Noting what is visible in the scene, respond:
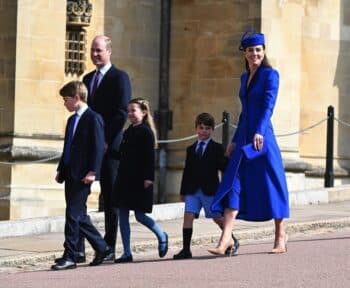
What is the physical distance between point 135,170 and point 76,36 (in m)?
6.96

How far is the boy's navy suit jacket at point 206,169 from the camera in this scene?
452 inches

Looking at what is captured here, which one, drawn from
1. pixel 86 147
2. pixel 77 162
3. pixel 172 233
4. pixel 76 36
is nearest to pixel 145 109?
pixel 86 147

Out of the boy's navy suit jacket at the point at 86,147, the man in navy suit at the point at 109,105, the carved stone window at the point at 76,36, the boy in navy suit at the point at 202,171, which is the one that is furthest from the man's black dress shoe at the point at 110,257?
the carved stone window at the point at 76,36

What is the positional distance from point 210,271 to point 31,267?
5.31 ft

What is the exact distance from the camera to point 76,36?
1791 cm

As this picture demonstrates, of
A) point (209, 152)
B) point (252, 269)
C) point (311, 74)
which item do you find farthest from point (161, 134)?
point (252, 269)

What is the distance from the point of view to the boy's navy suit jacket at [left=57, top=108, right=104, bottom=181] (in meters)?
10.7

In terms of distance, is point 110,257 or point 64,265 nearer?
point 64,265

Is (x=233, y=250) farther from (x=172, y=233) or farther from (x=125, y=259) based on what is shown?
(x=172, y=233)

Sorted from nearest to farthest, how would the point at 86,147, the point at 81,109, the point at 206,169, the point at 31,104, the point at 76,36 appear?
the point at 86,147, the point at 81,109, the point at 206,169, the point at 31,104, the point at 76,36

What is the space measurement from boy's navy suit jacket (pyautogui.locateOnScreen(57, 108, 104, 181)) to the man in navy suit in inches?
20.2

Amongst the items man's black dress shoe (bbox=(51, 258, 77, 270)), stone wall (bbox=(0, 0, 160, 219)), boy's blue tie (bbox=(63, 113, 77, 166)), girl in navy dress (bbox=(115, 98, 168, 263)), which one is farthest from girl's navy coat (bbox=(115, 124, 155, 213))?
stone wall (bbox=(0, 0, 160, 219))

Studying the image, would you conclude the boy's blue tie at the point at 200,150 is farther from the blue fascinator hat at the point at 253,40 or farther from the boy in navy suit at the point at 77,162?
the boy in navy suit at the point at 77,162

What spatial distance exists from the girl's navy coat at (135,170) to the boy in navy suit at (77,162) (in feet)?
1.46
